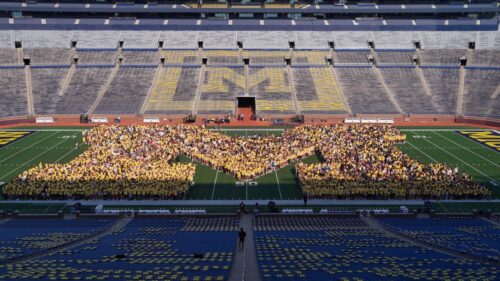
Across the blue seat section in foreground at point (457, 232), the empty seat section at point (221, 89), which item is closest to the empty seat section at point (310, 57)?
the empty seat section at point (221, 89)

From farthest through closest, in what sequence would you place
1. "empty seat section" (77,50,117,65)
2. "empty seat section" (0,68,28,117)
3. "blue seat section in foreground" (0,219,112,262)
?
"empty seat section" (77,50,117,65)
"empty seat section" (0,68,28,117)
"blue seat section in foreground" (0,219,112,262)

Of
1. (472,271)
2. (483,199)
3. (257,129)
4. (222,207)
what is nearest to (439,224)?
(483,199)

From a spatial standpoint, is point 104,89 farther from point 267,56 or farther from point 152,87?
point 267,56

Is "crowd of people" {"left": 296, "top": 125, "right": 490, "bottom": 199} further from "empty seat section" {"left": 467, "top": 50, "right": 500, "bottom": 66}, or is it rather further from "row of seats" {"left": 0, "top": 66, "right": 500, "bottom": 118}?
"empty seat section" {"left": 467, "top": 50, "right": 500, "bottom": 66}

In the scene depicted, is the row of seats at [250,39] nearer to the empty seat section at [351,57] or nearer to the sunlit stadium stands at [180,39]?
the sunlit stadium stands at [180,39]

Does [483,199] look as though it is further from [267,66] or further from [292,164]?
[267,66]

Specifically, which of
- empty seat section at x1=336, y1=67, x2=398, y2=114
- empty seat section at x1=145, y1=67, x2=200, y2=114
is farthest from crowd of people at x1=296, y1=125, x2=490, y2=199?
empty seat section at x1=145, y1=67, x2=200, y2=114
